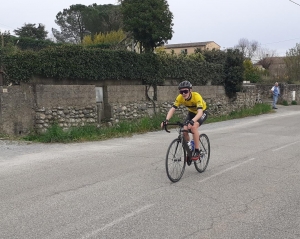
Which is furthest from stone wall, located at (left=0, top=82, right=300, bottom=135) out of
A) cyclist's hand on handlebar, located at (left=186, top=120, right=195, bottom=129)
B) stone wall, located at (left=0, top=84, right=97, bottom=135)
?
cyclist's hand on handlebar, located at (left=186, top=120, right=195, bottom=129)

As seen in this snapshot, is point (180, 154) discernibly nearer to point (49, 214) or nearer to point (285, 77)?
point (49, 214)

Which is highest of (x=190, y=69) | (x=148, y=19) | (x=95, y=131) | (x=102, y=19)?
(x=102, y=19)

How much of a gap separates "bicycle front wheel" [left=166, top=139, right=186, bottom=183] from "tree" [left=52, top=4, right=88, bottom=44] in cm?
4731

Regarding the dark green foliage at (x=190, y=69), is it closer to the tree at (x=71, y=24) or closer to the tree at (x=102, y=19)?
the tree at (x=102, y=19)

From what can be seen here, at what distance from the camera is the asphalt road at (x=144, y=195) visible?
4527mm

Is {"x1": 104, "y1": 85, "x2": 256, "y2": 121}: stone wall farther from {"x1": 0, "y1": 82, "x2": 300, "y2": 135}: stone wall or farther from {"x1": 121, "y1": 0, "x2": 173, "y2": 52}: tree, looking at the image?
{"x1": 121, "y1": 0, "x2": 173, "y2": 52}: tree

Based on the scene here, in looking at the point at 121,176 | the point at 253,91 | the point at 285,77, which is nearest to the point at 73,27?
the point at 285,77

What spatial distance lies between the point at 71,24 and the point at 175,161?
171 feet

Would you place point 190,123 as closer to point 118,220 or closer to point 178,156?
point 178,156

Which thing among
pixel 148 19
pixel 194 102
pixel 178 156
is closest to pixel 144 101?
pixel 148 19

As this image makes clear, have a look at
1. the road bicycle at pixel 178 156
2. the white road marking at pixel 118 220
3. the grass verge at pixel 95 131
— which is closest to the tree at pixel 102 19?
the grass verge at pixel 95 131

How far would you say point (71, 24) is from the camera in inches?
2162

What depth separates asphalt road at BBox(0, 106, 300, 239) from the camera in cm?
453

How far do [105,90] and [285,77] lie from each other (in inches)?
1121
